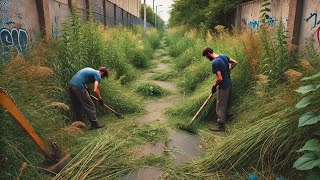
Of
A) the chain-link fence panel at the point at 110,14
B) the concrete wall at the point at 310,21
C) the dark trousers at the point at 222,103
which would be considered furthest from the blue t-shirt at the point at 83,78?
the chain-link fence panel at the point at 110,14

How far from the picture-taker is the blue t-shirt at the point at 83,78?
17.2 ft

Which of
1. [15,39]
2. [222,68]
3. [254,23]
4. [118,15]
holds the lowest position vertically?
[222,68]

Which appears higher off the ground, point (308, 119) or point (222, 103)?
point (308, 119)

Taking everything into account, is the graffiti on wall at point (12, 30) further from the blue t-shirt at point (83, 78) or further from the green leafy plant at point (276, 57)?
the green leafy plant at point (276, 57)

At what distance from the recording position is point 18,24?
183 inches

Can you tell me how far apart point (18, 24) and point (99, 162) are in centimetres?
286

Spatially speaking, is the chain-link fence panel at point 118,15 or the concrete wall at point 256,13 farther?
the chain-link fence panel at point 118,15

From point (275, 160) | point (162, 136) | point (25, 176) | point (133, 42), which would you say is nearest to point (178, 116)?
point (162, 136)

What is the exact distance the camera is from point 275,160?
3.43 m

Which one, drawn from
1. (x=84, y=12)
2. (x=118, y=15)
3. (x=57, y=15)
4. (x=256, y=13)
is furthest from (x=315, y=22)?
(x=118, y=15)

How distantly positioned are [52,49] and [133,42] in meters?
6.73

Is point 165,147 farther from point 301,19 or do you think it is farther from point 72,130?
point 301,19

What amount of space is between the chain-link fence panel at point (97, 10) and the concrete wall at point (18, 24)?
4.97 meters

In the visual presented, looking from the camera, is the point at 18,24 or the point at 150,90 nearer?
the point at 18,24
